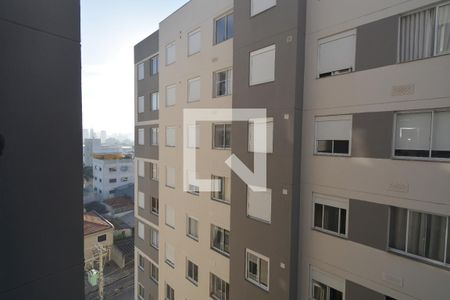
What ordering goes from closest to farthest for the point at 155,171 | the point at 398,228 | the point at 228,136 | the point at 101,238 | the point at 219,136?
the point at 398,228 < the point at 228,136 < the point at 219,136 < the point at 155,171 < the point at 101,238

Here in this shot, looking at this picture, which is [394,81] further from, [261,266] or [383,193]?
[261,266]

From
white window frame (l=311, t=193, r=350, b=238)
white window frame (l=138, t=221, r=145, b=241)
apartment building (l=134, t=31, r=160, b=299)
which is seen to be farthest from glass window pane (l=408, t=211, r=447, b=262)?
white window frame (l=138, t=221, r=145, b=241)

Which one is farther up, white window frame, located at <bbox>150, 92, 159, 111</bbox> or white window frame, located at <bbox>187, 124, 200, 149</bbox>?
white window frame, located at <bbox>150, 92, 159, 111</bbox>

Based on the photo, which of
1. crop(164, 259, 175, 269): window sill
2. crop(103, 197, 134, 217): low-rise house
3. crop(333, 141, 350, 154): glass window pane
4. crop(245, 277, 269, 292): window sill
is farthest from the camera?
crop(103, 197, 134, 217): low-rise house

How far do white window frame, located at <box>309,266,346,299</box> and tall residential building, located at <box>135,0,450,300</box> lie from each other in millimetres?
29

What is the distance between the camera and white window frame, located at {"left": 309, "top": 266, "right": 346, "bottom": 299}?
20.2 ft

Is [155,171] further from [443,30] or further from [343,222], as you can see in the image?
[443,30]

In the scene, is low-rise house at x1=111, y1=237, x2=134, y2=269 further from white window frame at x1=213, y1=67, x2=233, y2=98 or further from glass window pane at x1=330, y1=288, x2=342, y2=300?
glass window pane at x1=330, y1=288, x2=342, y2=300

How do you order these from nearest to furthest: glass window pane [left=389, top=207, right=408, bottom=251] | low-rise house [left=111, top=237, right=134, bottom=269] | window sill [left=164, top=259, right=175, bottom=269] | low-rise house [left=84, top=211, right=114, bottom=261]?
1. glass window pane [left=389, top=207, right=408, bottom=251]
2. window sill [left=164, top=259, right=175, bottom=269]
3. low-rise house [left=84, top=211, right=114, bottom=261]
4. low-rise house [left=111, top=237, right=134, bottom=269]

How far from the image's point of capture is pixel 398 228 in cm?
541

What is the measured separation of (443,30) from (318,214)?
480cm

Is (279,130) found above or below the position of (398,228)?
above

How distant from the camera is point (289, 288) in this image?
21.8 ft

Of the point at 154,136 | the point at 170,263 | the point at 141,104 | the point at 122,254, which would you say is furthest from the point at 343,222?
the point at 122,254
